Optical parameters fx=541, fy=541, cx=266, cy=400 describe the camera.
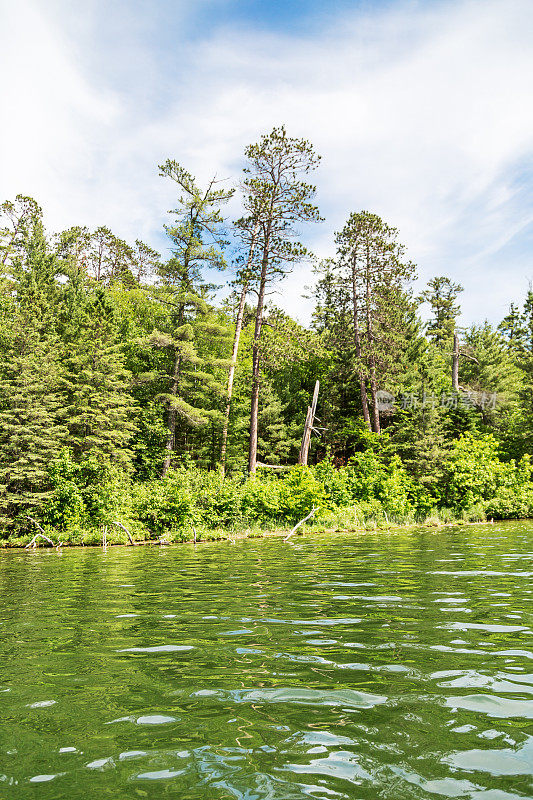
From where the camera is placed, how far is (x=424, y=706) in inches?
139

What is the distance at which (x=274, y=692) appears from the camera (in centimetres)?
385

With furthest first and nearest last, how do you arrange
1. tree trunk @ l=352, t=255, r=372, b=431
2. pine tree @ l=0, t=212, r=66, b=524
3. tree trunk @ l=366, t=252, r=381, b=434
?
tree trunk @ l=352, t=255, r=372, b=431, tree trunk @ l=366, t=252, r=381, b=434, pine tree @ l=0, t=212, r=66, b=524

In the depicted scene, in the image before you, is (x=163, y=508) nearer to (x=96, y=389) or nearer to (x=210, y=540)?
(x=210, y=540)

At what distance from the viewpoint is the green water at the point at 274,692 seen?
263 cm

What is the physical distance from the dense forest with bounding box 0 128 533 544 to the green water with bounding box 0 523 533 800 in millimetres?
16170

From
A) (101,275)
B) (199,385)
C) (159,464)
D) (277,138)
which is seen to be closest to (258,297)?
(199,385)

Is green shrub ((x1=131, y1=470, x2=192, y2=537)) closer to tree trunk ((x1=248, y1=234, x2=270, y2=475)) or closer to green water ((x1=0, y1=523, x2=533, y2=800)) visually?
tree trunk ((x1=248, y1=234, x2=270, y2=475))

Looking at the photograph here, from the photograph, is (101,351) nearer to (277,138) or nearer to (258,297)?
(258,297)

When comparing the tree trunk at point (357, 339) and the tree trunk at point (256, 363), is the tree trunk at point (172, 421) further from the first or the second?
the tree trunk at point (357, 339)

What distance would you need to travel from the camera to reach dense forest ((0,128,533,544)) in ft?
81.0

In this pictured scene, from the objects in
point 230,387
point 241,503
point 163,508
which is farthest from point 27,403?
point 230,387

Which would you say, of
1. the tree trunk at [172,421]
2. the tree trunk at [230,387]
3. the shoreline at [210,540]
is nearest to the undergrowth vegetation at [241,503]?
the shoreline at [210,540]

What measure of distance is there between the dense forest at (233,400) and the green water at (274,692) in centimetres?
1617

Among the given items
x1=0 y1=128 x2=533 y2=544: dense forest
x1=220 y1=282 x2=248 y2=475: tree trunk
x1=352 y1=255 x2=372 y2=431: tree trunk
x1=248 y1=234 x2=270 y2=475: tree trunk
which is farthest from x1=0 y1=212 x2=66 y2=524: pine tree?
x1=352 y1=255 x2=372 y2=431: tree trunk
